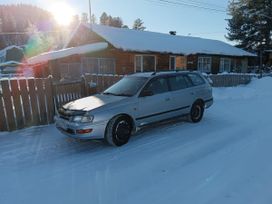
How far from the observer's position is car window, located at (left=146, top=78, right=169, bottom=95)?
6.29m

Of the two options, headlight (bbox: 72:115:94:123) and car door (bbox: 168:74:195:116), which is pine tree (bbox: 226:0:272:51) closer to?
car door (bbox: 168:74:195:116)

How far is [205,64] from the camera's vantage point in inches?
992

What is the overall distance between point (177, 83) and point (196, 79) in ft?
3.14

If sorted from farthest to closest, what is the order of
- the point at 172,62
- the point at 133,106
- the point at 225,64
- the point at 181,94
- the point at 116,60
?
the point at 225,64, the point at 172,62, the point at 116,60, the point at 181,94, the point at 133,106

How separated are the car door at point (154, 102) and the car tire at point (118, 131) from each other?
321mm

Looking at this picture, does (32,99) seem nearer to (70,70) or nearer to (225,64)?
(70,70)

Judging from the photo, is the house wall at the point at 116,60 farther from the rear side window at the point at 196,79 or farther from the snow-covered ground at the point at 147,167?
the snow-covered ground at the point at 147,167

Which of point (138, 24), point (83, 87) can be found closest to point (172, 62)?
point (83, 87)

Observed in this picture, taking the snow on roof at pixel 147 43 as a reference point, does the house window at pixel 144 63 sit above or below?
below

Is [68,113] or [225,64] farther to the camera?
[225,64]

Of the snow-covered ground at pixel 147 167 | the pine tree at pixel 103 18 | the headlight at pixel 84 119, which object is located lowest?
the snow-covered ground at pixel 147 167

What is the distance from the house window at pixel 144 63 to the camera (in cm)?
2027

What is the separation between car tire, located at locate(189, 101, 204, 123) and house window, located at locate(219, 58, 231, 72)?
20.5 meters

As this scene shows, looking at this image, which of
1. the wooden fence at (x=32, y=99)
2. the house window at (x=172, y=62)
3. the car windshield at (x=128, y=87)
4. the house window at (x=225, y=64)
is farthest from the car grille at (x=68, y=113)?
the house window at (x=225, y=64)
